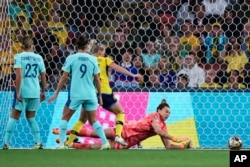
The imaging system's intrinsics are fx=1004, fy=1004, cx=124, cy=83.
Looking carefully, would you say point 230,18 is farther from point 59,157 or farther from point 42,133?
point 59,157

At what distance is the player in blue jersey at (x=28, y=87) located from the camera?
1430 centimetres

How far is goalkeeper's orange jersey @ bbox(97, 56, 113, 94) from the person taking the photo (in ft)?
48.6

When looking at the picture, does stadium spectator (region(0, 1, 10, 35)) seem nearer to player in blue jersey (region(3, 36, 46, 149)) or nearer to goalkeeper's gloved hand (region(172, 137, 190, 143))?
player in blue jersey (region(3, 36, 46, 149))

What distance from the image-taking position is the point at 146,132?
15.0 m

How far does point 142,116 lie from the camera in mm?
15133

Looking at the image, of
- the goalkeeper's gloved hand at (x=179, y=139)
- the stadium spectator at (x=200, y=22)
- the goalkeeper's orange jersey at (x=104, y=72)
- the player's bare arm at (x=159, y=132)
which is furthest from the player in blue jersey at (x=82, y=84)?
the stadium spectator at (x=200, y=22)

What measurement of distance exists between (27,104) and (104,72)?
1280 mm

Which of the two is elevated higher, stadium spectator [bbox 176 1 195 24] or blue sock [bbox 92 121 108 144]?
stadium spectator [bbox 176 1 195 24]

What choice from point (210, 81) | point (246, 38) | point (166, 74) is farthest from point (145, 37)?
point (246, 38)

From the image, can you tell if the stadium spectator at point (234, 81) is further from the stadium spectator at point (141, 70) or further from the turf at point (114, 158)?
the turf at point (114, 158)

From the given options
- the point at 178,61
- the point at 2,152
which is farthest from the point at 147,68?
the point at 2,152

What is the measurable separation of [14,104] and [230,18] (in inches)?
161

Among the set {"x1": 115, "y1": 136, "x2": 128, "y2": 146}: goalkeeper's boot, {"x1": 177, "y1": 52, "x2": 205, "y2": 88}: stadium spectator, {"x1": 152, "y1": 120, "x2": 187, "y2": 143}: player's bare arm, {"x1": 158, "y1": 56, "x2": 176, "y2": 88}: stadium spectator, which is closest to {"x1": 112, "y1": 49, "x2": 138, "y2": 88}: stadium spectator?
{"x1": 158, "y1": 56, "x2": 176, "y2": 88}: stadium spectator

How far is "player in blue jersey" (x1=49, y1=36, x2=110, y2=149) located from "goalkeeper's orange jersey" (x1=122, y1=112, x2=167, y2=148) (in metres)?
0.81
